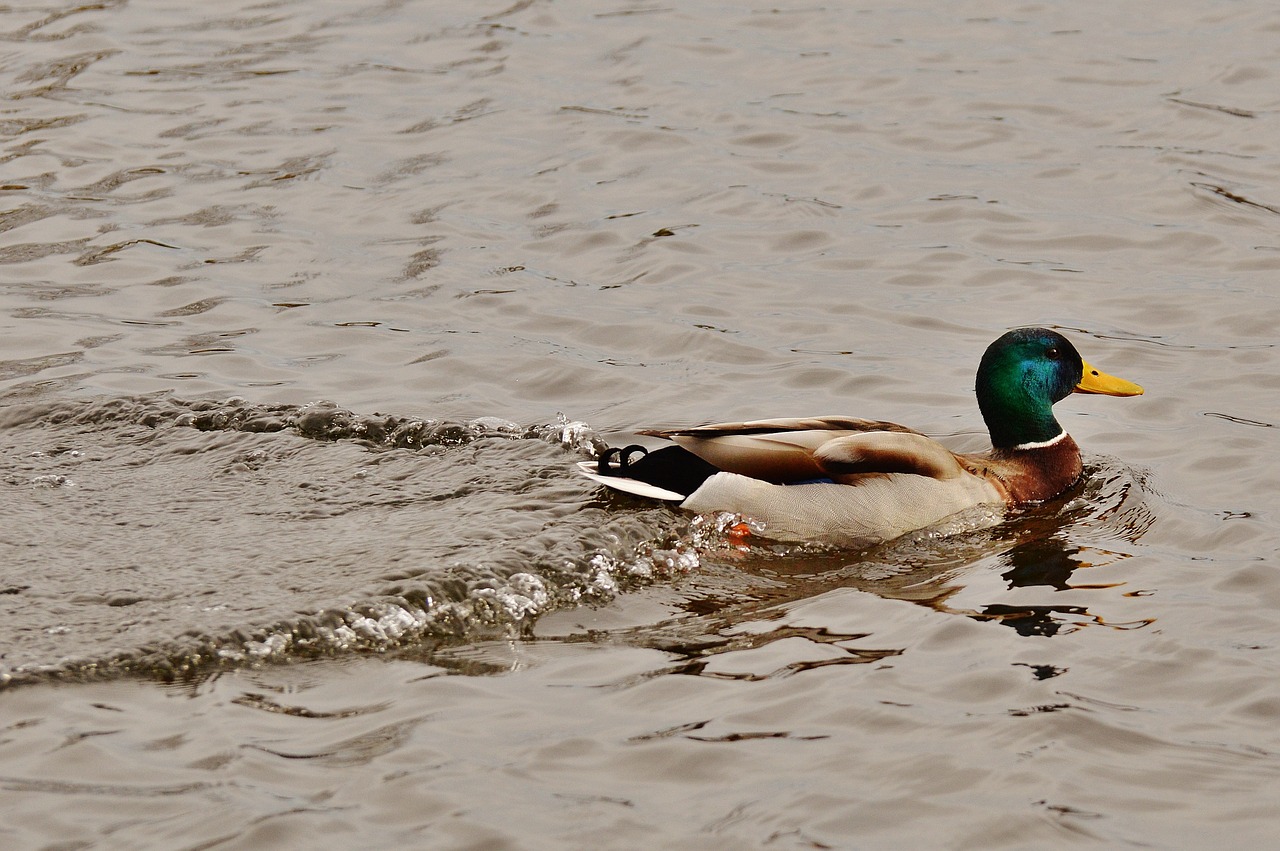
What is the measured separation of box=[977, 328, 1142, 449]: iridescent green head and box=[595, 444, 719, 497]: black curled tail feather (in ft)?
5.68

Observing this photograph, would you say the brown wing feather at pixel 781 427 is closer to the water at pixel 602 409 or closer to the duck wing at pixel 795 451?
the duck wing at pixel 795 451

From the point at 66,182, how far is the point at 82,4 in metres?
4.19

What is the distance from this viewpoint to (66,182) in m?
11.6

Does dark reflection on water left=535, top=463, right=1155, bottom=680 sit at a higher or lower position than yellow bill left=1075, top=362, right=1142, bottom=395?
lower

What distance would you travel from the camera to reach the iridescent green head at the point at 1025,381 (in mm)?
8047

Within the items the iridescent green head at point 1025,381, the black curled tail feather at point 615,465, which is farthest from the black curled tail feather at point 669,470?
the iridescent green head at point 1025,381

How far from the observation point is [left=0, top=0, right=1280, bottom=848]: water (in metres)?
5.00

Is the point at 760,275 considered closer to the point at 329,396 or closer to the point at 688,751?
the point at 329,396

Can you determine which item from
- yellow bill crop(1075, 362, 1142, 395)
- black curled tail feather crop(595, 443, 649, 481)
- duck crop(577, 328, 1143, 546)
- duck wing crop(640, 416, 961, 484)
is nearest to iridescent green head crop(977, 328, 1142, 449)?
yellow bill crop(1075, 362, 1142, 395)

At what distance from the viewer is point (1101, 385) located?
8.21 m

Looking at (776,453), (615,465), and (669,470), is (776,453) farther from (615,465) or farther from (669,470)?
(615,465)

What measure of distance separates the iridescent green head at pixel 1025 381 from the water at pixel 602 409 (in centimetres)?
43

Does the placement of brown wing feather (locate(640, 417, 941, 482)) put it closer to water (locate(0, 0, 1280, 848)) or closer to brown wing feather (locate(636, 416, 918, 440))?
brown wing feather (locate(636, 416, 918, 440))

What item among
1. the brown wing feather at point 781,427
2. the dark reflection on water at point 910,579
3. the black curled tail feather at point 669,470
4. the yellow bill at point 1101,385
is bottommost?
the dark reflection on water at point 910,579
